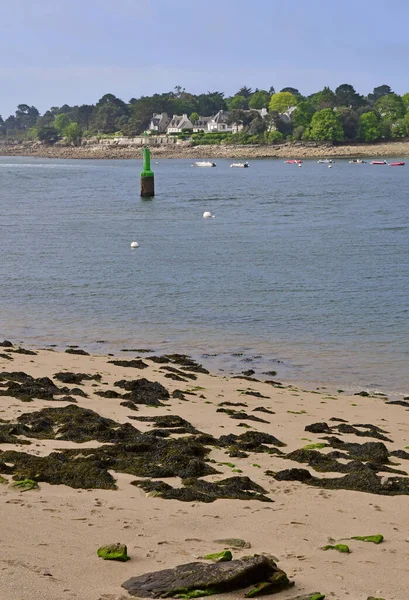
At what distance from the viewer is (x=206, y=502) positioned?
31.1 ft

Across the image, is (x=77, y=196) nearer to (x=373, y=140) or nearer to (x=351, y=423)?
(x=351, y=423)

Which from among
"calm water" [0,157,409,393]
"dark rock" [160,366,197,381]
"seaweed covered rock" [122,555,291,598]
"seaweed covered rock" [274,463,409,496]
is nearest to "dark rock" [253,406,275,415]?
"dark rock" [160,366,197,381]

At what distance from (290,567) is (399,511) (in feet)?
7.51

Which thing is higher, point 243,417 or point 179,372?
point 243,417

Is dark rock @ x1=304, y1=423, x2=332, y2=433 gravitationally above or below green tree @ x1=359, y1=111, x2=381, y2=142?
below

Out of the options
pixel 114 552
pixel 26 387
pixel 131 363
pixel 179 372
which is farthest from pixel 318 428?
pixel 114 552

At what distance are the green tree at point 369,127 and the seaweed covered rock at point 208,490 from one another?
18403 cm

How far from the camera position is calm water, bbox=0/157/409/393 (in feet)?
71.9

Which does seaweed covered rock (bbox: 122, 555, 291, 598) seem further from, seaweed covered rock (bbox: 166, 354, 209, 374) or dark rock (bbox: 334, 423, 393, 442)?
seaweed covered rock (bbox: 166, 354, 209, 374)

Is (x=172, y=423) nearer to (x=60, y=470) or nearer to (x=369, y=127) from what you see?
(x=60, y=470)

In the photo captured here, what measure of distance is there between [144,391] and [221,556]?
27.9 ft

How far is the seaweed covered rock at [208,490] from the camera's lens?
9586 millimetres

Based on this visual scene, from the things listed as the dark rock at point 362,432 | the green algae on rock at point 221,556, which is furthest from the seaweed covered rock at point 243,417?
the green algae on rock at point 221,556

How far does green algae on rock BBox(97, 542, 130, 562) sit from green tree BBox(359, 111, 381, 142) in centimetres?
18654
